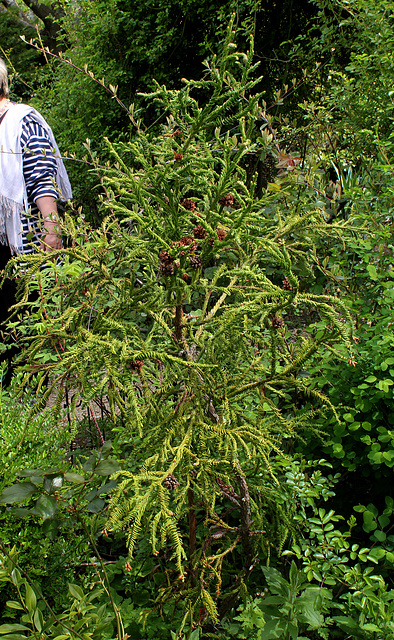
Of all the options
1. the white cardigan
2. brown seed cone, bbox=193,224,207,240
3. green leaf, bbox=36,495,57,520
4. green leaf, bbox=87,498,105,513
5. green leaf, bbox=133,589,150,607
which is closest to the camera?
brown seed cone, bbox=193,224,207,240

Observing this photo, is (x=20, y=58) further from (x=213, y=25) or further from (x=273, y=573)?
(x=273, y=573)

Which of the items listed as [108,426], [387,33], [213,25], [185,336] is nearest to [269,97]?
[213,25]

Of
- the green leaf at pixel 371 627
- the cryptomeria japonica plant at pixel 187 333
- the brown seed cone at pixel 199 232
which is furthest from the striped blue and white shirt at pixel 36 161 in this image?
the green leaf at pixel 371 627

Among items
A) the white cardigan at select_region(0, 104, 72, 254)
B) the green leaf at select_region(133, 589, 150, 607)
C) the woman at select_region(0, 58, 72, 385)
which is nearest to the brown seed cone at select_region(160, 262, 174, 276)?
the green leaf at select_region(133, 589, 150, 607)

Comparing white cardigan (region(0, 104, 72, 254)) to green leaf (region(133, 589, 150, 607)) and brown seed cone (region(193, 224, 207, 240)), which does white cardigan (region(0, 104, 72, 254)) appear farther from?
green leaf (region(133, 589, 150, 607))

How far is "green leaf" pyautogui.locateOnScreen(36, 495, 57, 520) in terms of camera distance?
4.58 ft

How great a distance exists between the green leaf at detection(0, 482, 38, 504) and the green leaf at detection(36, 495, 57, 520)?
1.3 inches

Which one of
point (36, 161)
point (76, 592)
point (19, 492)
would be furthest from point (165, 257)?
point (36, 161)

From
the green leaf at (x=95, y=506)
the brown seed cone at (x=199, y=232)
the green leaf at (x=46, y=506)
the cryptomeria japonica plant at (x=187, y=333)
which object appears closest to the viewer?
the cryptomeria japonica plant at (x=187, y=333)

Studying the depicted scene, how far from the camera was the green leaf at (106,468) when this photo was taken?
1.47 metres

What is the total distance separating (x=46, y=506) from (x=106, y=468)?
0.64ft

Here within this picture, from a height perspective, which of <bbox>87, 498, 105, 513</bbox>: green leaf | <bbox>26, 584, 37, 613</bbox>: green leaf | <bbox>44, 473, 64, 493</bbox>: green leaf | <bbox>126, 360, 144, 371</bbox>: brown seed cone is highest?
<bbox>126, 360, 144, 371</bbox>: brown seed cone

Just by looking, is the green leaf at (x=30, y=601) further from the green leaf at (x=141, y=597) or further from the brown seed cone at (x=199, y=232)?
the brown seed cone at (x=199, y=232)

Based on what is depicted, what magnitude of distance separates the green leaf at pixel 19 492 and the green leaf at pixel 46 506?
0.03 m
